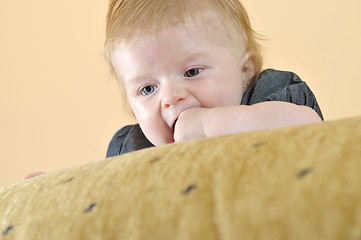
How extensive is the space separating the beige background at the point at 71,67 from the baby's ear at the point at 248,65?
89cm

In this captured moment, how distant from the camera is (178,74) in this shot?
2.20 ft

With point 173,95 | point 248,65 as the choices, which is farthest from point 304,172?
point 248,65

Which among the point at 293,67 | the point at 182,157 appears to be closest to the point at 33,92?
the point at 293,67

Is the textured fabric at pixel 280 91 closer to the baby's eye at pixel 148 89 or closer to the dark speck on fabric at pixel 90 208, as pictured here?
the baby's eye at pixel 148 89

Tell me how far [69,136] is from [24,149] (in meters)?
0.19

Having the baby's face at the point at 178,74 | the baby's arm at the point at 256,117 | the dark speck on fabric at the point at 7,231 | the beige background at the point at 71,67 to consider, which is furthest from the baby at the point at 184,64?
the beige background at the point at 71,67

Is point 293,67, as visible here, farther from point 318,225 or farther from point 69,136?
point 318,225

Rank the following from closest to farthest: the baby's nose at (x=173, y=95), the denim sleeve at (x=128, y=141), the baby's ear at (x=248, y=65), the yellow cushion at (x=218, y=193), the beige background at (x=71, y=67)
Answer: the yellow cushion at (x=218, y=193), the baby's nose at (x=173, y=95), the baby's ear at (x=248, y=65), the denim sleeve at (x=128, y=141), the beige background at (x=71, y=67)

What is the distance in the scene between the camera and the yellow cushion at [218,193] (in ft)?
0.50

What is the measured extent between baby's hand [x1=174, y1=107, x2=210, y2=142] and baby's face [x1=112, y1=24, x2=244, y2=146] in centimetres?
7

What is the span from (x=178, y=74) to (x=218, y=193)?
50 centimetres

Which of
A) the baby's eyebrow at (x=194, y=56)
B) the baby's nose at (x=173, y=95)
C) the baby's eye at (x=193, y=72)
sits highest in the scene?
the baby's eyebrow at (x=194, y=56)

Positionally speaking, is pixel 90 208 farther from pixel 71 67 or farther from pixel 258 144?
pixel 71 67

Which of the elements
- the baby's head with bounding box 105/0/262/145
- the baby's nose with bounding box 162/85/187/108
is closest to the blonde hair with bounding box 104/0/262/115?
the baby's head with bounding box 105/0/262/145
